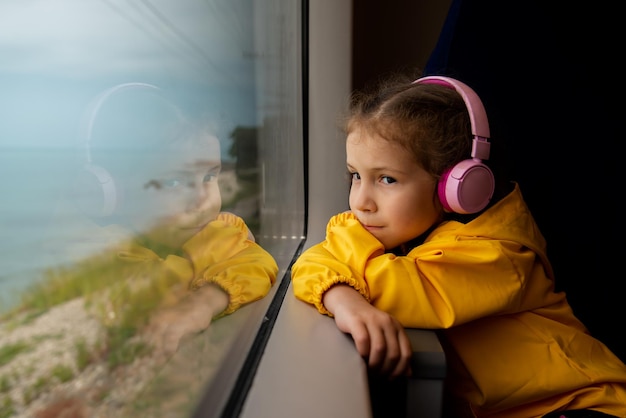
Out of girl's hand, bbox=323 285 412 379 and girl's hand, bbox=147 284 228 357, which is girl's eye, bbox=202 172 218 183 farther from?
girl's hand, bbox=323 285 412 379

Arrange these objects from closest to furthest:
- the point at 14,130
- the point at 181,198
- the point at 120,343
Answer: the point at 14,130 < the point at 120,343 < the point at 181,198

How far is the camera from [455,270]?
821 mm

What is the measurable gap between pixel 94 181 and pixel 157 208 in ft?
0.43

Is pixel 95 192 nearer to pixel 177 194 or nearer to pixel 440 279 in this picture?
pixel 177 194

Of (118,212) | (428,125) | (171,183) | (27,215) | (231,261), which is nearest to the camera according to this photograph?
(27,215)

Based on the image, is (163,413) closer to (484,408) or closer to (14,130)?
(14,130)

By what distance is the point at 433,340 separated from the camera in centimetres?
75

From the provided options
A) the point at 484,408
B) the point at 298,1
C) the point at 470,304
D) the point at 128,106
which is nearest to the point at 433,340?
the point at 470,304

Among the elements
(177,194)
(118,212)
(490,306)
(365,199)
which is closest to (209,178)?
(177,194)

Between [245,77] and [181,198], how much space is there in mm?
506

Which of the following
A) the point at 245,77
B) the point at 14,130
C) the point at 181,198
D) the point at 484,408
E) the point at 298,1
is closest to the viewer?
the point at 14,130

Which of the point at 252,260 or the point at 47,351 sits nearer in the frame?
the point at 47,351

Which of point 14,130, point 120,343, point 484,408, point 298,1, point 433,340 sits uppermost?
point 298,1

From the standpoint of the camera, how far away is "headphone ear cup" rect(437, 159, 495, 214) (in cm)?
85
